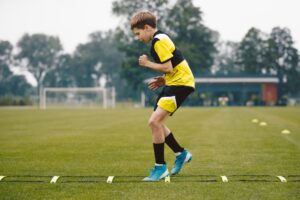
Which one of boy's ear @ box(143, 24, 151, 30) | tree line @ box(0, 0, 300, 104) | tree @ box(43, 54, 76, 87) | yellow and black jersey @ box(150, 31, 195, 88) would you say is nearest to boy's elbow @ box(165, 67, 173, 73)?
yellow and black jersey @ box(150, 31, 195, 88)

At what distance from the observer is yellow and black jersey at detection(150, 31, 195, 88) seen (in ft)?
Answer: 22.2

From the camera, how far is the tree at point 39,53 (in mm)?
122500

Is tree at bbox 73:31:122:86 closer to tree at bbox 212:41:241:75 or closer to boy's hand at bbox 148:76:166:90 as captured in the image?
tree at bbox 212:41:241:75

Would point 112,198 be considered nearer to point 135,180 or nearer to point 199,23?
point 135,180

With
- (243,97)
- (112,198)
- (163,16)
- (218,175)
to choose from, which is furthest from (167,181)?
(163,16)

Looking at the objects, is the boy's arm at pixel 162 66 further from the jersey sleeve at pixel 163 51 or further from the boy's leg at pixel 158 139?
the boy's leg at pixel 158 139

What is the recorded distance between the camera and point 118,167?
25.9 feet

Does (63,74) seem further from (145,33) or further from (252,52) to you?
(145,33)

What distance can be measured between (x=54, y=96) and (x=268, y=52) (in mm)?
43219

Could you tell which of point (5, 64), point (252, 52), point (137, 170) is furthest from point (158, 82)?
point (5, 64)

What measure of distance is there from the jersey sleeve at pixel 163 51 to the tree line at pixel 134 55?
72.8m

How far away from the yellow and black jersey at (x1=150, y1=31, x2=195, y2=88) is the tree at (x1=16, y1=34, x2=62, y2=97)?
114 meters

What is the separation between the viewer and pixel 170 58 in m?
6.77

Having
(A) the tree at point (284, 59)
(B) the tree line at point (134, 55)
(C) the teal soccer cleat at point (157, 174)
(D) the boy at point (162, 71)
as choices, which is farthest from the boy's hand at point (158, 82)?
(A) the tree at point (284, 59)
